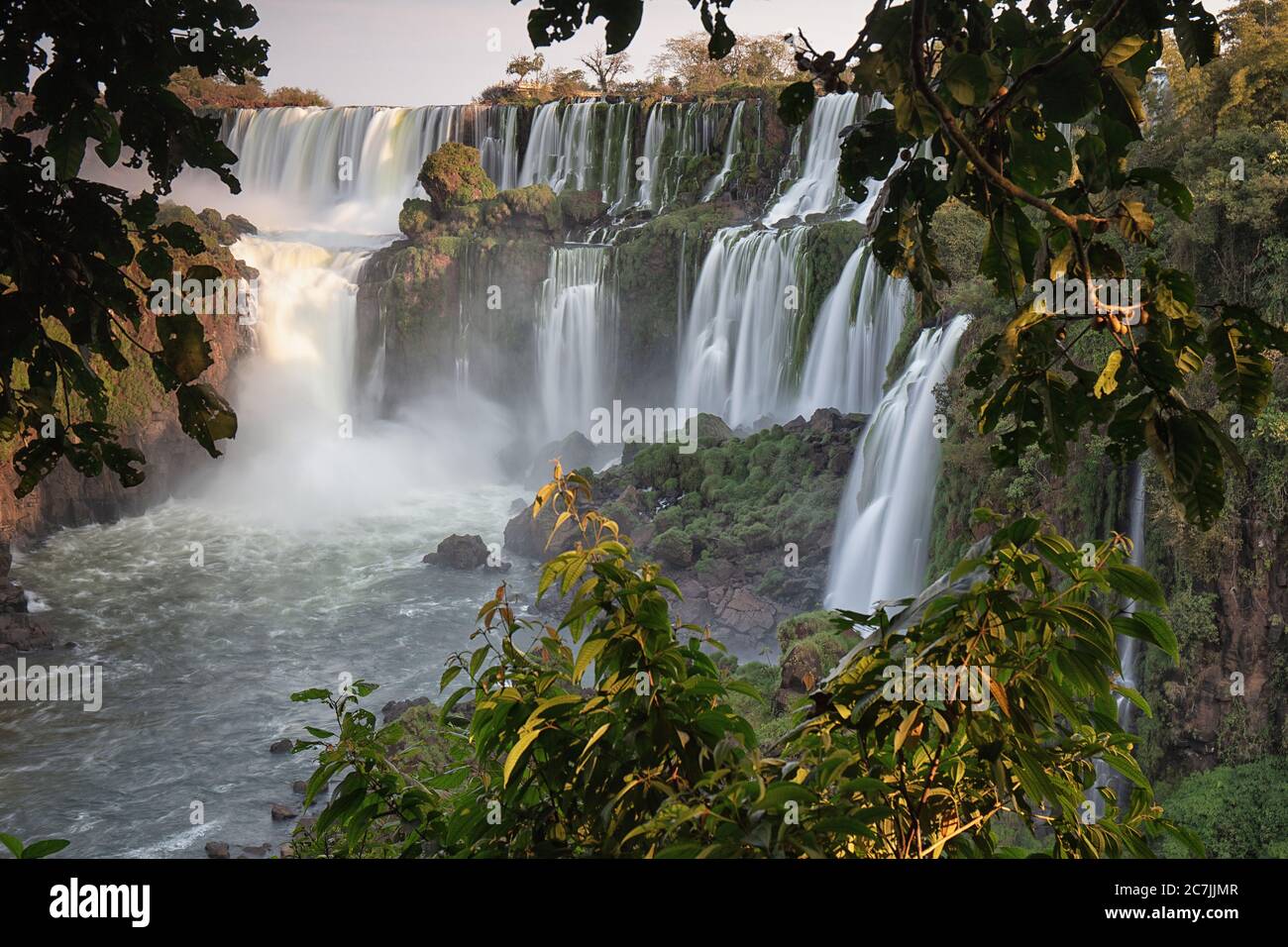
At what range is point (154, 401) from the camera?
17.0m

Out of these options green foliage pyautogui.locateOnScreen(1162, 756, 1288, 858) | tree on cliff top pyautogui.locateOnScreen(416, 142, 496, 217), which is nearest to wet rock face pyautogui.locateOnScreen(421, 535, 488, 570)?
tree on cliff top pyautogui.locateOnScreen(416, 142, 496, 217)

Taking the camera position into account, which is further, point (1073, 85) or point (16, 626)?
point (16, 626)

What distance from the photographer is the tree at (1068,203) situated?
1046 millimetres

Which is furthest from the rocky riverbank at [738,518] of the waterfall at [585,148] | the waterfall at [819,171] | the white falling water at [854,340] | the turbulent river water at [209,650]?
the waterfall at [585,148]

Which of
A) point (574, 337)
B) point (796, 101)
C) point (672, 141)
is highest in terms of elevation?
point (672, 141)

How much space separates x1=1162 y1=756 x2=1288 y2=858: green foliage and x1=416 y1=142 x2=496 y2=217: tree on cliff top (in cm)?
1662

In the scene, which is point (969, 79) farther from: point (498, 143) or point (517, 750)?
point (498, 143)

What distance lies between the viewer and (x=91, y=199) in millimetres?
1584

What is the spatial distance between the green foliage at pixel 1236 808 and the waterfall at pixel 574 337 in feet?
44.9

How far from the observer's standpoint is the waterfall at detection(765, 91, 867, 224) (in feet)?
62.1

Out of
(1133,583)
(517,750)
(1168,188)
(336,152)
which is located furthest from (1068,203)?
(336,152)

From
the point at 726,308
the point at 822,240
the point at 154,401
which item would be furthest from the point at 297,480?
the point at 822,240

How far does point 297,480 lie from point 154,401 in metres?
2.99

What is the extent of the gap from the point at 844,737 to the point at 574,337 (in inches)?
736
